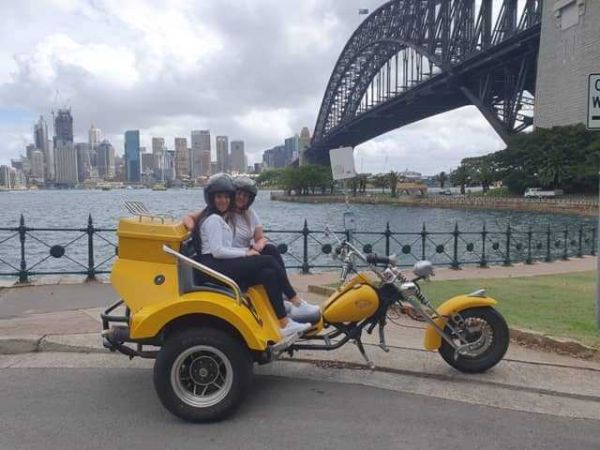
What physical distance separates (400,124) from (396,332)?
10259 centimetres

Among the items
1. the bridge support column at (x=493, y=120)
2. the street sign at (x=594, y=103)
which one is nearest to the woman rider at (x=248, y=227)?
the street sign at (x=594, y=103)

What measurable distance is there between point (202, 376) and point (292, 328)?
0.77 meters

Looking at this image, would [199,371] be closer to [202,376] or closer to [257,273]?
[202,376]

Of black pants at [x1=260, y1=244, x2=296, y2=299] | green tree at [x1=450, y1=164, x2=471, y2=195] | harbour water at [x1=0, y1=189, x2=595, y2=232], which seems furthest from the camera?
green tree at [x1=450, y1=164, x2=471, y2=195]

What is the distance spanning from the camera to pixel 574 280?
37.5 feet

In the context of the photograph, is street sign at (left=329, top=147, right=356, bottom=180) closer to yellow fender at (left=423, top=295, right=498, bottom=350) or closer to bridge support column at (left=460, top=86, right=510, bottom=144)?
yellow fender at (left=423, top=295, right=498, bottom=350)

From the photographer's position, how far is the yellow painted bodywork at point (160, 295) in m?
4.12

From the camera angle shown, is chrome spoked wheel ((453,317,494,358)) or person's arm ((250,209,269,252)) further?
person's arm ((250,209,269,252))

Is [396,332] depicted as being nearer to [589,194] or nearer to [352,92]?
[589,194]

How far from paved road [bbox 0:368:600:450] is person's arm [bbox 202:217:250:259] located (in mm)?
1142

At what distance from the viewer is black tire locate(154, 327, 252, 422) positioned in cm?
408

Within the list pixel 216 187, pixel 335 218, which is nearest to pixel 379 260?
pixel 216 187

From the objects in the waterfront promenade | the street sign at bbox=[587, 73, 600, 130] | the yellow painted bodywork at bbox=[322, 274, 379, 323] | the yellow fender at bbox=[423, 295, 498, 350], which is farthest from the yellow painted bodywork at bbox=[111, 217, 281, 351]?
the waterfront promenade

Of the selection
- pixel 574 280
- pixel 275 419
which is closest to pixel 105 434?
pixel 275 419
